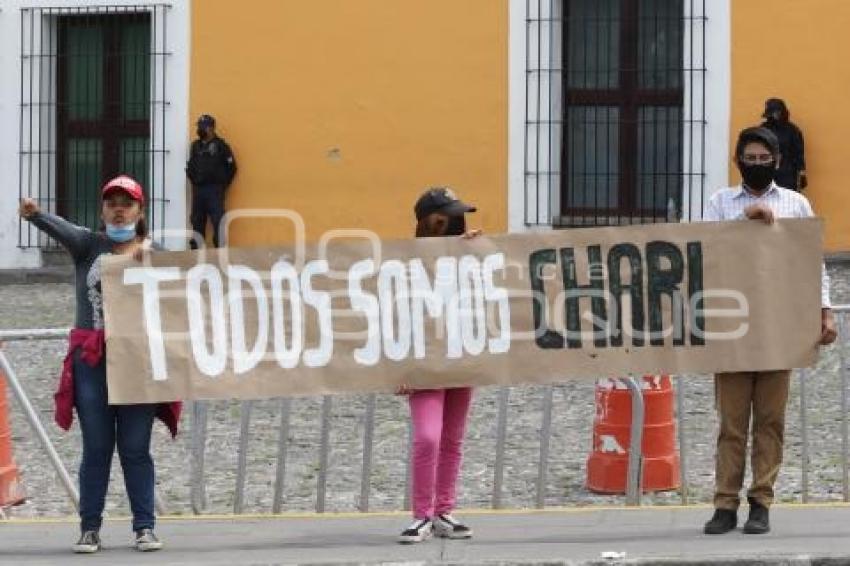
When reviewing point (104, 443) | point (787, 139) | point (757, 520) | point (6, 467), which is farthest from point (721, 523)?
point (787, 139)

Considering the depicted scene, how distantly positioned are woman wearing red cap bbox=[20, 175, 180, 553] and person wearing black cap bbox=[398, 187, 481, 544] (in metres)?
1.16

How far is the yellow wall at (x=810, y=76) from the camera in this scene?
19219 mm

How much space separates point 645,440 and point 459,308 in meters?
1.84

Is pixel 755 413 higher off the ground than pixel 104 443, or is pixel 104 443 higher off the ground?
pixel 755 413

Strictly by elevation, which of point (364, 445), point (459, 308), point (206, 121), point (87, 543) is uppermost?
point (206, 121)

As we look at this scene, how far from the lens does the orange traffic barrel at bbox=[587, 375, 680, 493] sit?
34.0 feet

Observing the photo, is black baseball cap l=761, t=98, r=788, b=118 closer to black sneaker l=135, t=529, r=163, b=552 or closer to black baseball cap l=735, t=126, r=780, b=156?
black baseball cap l=735, t=126, r=780, b=156

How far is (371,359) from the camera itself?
8.95 m

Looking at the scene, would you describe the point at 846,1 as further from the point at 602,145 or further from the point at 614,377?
the point at 614,377

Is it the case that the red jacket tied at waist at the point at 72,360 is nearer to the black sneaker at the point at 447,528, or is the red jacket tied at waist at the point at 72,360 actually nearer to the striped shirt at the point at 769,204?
the black sneaker at the point at 447,528

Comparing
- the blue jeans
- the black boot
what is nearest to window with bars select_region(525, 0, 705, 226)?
the black boot

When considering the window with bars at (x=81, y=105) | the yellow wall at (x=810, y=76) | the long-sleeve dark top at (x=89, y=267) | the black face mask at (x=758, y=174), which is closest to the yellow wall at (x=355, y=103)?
the window with bars at (x=81, y=105)

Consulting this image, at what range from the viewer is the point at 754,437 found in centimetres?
850

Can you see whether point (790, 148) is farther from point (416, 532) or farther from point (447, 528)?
point (416, 532)
